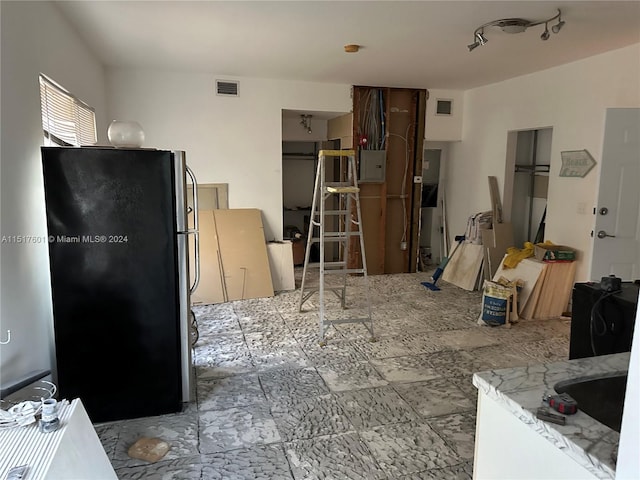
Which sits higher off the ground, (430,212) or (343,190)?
(343,190)

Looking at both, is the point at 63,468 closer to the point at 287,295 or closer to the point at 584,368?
the point at 584,368

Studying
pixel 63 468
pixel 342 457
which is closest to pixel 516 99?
pixel 342 457

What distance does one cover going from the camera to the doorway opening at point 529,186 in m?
5.64

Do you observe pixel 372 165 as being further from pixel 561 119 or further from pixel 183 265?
pixel 183 265

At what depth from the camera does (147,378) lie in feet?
8.62

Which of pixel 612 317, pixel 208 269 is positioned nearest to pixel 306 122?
pixel 208 269

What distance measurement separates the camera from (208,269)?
16.2 feet

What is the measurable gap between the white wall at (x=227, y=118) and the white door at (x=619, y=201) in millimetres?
3164

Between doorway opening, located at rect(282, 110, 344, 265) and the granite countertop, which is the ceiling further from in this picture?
the granite countertop

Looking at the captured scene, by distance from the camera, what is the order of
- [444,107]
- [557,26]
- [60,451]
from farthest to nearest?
[444,107] < [557,26] < [60,451]

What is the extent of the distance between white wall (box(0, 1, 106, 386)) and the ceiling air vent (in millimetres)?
2431

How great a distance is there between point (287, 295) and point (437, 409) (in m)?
2.75

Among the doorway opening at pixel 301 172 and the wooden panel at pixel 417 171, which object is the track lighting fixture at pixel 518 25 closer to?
the wooden panel at pixel 417 171

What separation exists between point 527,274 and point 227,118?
3.86 metres
